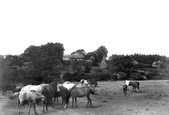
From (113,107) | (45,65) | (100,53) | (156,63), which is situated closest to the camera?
(113,107)

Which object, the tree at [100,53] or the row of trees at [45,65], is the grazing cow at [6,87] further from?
the tree at [100,53]

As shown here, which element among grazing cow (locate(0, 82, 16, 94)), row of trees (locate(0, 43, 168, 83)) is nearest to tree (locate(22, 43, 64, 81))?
row of trees (locate(0, 43, 168, 83))

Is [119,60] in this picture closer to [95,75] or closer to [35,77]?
[95,75]

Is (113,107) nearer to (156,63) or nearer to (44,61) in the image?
(44,61)

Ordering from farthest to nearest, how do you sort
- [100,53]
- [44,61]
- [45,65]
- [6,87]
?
[100,53]
[44,61]
[45,65]
[6,87]

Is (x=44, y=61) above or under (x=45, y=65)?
above

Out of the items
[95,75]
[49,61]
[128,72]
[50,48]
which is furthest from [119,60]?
[49,61]

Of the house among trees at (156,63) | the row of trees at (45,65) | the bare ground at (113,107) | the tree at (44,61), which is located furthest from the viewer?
the house among trees at (156,63)

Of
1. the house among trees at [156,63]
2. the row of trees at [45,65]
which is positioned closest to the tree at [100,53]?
the row of trees at [45,65]

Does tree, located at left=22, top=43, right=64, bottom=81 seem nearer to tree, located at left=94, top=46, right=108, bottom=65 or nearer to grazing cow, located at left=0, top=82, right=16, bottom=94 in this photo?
grazing cow, located at left=0, top=82, right=16, bottom=94

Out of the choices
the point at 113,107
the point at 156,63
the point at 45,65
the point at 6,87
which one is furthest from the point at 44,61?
the point at 156,63

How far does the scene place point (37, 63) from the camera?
119 ft

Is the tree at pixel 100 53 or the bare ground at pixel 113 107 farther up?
the tree at pixel 100 53

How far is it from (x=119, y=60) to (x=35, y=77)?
3668 centimetres
